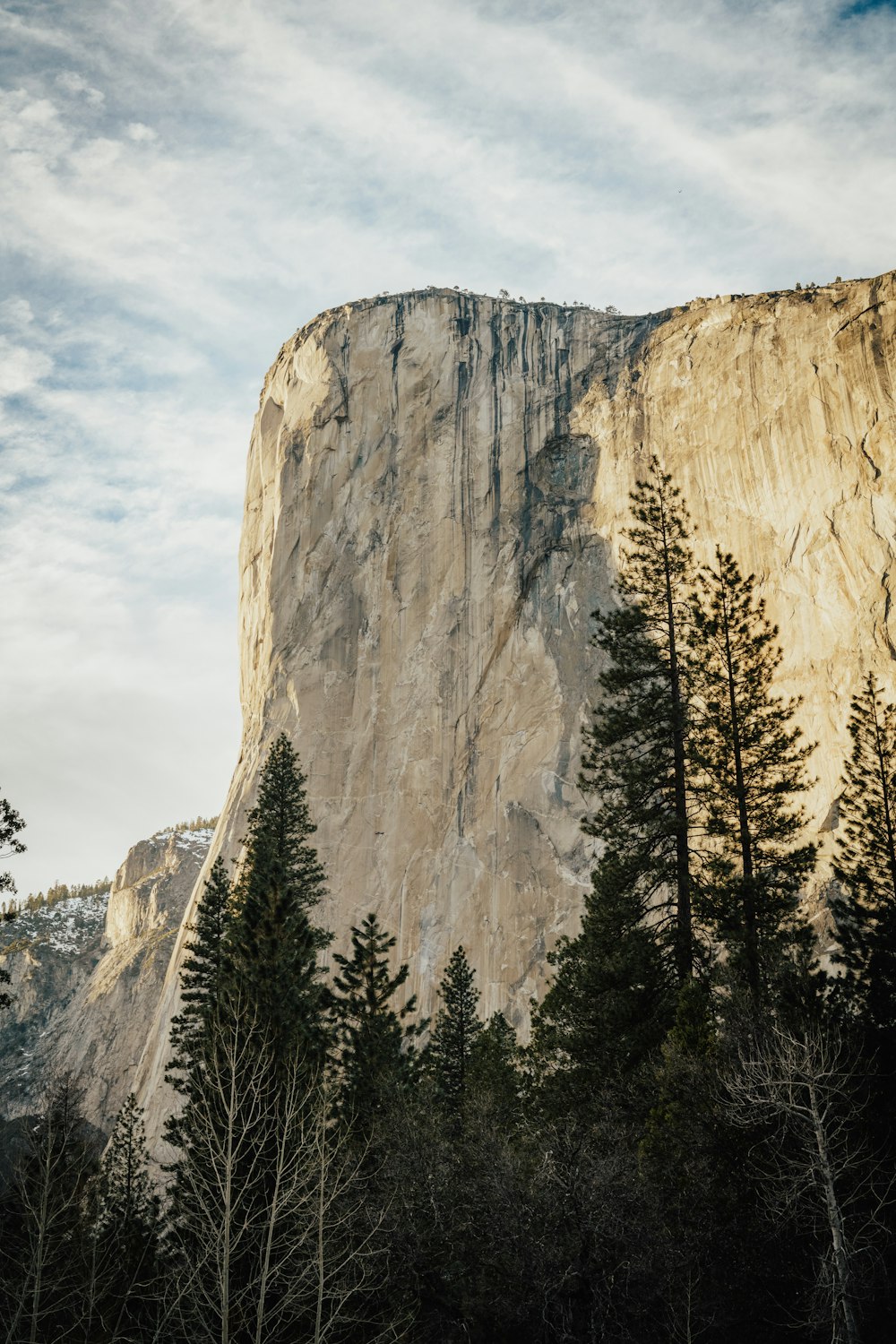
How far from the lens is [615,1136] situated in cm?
1641

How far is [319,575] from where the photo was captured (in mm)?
67938

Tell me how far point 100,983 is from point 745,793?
83.7 meters

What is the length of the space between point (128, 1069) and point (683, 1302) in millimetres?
73237

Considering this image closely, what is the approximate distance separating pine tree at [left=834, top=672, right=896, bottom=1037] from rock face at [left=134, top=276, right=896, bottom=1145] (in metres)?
24.2

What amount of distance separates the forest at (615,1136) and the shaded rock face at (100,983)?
51592 millimetres

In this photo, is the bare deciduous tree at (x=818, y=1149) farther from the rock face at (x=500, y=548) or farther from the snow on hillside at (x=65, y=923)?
the snow on hillside at (x=65, y=923)

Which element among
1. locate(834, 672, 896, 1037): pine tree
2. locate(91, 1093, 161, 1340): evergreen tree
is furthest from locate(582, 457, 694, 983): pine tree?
locate(91, 1093, 161, 1340): evergreen tree

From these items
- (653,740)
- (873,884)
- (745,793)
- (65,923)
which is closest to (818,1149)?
(745,793)

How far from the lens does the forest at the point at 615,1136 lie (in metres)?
13.9

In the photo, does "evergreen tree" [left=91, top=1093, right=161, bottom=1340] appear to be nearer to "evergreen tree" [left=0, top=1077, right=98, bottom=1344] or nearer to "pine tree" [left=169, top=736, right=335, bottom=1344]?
"evergreen tree" [left=0, top=1077, right=98, bottom=1344]

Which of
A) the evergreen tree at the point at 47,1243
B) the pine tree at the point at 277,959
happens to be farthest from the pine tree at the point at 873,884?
the evergreen tree at the point at 47,1243

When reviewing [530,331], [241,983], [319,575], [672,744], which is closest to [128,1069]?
[319,575]

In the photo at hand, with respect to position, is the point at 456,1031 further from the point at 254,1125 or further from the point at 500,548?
the point at 500,548

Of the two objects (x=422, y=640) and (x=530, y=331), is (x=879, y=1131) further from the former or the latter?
(x=530, y=331)
